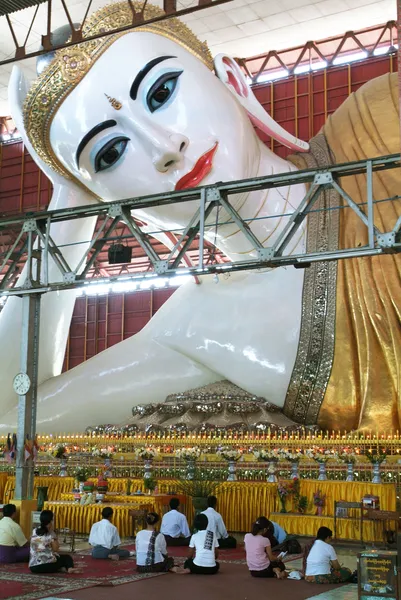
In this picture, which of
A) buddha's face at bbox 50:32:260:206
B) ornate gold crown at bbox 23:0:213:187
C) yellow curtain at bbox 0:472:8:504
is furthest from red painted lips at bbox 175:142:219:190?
yellow curtain at bbox 0:472:8:504

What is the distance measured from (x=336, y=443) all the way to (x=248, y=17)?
9.32m

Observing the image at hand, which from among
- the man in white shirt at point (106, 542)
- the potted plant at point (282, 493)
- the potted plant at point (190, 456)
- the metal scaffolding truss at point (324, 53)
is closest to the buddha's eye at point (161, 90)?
the potted plant at point (190, 456)

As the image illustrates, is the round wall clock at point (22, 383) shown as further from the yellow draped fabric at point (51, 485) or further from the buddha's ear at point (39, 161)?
the buddha's ear at point (39, 161)

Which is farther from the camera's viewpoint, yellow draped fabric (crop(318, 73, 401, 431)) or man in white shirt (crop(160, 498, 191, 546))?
yellow draped fabric (crop(318, 73, 401, 431))

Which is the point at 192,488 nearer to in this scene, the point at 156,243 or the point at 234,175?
the point at 234,175

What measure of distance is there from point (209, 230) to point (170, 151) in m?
1.42

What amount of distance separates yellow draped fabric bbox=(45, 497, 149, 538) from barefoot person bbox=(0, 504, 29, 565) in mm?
1331

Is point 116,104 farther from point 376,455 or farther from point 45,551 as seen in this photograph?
point 45,551

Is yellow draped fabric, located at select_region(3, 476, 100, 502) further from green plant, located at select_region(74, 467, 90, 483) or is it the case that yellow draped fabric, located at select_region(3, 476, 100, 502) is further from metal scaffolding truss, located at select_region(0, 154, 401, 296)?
metal scaffolding truss, located at select_region(0, 154, 401, 296)

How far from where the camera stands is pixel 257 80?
1758 centimetres

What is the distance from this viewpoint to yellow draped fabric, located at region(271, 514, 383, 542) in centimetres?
737

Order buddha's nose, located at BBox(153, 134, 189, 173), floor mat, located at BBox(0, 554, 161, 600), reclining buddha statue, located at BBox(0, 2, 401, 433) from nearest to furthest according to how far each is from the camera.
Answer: floor mat, located at BBox(0, 554, 161, 600) < buddha's nose, located at BBox(153, 134, 189, 173) < reclining buddha statue, located at BBox(0, 2, 401, 433)

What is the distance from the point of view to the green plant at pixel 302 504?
797 centimetres

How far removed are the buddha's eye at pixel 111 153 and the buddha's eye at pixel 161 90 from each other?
49 centimetres
